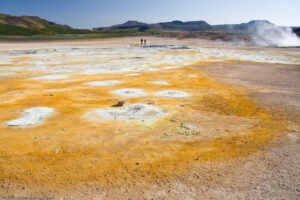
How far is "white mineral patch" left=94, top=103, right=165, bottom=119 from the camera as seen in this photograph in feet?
27.2

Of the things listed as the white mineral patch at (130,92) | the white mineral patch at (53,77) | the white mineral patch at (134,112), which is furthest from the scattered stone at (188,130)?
the white mineral patch at (53,77)

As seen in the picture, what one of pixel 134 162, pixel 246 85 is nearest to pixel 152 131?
pixel 134 162

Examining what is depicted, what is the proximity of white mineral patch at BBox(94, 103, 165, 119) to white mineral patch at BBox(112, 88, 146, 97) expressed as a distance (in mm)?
2446

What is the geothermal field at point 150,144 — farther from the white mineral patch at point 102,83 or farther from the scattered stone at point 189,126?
the white mineral patch at point 102,83

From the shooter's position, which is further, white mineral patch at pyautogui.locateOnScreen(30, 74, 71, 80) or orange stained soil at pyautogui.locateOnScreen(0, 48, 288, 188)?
white mineral patch at pyautogui.locateOnScreen(30, 74, 71, 80)

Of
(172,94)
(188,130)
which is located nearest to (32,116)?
(188,130)

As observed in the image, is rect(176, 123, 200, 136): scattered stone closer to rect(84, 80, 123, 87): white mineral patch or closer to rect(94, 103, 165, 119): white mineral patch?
rect(94, 103, 165, 119): white mineral patch

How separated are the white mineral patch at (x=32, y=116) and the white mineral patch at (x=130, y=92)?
12.0ft

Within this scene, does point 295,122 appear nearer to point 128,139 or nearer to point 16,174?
point 128,139

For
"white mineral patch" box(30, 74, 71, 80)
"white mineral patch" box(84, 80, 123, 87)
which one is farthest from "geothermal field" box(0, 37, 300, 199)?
"white mineral patch" box(30, 74, 71, 80)

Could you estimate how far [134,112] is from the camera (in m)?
8.59

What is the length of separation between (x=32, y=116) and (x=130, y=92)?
504cm

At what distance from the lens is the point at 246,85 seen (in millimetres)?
13984

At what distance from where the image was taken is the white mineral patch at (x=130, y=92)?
11.5 m
